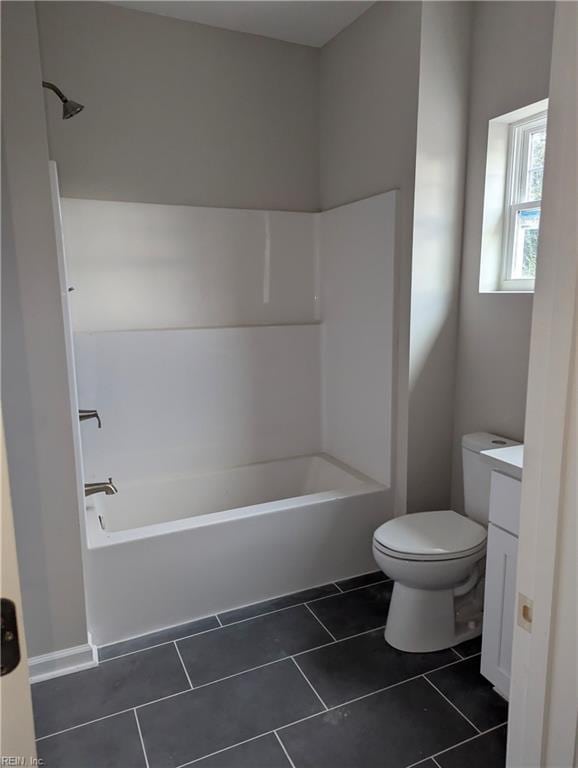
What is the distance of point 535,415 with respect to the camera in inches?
32.3

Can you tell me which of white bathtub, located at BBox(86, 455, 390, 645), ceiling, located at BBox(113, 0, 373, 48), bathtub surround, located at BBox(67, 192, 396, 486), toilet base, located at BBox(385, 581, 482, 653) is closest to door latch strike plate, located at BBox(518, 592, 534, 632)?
toilet base, located at BBox(385, 581, 482, 653)

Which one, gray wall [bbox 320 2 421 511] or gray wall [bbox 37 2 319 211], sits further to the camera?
gray wall [bbox 37 2 319 211]

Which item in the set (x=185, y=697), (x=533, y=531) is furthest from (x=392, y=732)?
(x=533, y=531)

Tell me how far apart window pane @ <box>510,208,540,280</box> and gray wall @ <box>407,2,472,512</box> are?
0.26 metres

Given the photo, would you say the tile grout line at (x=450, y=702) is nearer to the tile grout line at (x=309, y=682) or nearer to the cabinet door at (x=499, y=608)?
the cabinet door at (x=499, y=608)

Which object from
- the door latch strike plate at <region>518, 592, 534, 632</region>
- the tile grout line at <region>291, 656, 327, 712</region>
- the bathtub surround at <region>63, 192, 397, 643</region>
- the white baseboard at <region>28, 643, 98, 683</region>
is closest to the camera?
the door latch strike plate at <region>518, 592, 534, 632</region>

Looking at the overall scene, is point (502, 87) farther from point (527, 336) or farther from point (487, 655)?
point (487, 655)

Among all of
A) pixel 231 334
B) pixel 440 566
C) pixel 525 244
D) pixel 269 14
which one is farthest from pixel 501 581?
pixel 269 14

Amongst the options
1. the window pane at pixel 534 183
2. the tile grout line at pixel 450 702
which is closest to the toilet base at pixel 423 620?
the tile grout line at pixel 450 702

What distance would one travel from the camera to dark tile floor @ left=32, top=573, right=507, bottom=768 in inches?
65.8

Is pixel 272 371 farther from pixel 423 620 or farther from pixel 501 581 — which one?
pixel 501 581

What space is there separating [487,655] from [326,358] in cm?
183

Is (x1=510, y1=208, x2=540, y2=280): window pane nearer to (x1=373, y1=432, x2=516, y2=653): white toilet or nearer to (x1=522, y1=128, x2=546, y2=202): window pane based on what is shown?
(x1=522, y1=128, x2=546, y2=202): window pane

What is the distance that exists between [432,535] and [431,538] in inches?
1.0
